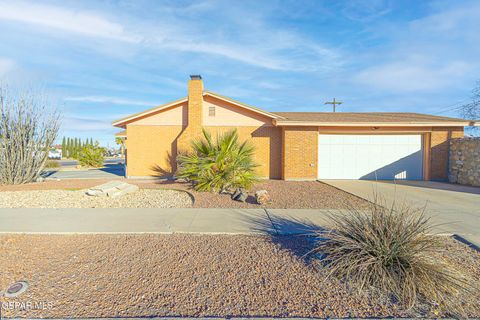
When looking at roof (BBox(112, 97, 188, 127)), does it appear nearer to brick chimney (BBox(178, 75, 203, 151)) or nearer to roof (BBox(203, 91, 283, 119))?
brick chimney (BBox(178, 75, 203, 151))

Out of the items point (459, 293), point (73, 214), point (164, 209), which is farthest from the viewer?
point (164, 209)

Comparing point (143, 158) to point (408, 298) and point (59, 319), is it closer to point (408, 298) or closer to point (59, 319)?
point (59, 319)

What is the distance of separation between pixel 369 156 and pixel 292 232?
32.8 ft

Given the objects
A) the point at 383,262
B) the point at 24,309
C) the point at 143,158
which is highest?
the point at 143,158

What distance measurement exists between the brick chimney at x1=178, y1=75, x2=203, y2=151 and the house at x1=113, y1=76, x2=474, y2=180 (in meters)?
0.05

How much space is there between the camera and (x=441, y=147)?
11906mm

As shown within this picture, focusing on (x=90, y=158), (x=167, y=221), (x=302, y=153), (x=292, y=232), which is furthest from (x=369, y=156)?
(x=90, y=158)

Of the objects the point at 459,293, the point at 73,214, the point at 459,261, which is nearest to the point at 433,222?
the point at 459,261

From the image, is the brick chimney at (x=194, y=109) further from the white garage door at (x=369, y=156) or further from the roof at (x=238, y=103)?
the white garage door at (x=369, y=156)

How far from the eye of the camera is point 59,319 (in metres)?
2.33

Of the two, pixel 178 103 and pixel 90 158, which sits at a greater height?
pixel 178 103

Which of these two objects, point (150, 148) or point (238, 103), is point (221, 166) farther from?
point (150, 148)

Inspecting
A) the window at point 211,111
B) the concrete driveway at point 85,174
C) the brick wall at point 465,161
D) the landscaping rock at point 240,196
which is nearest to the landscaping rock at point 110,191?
the landscaping rock at point 240,196

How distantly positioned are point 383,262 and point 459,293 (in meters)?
0.80
